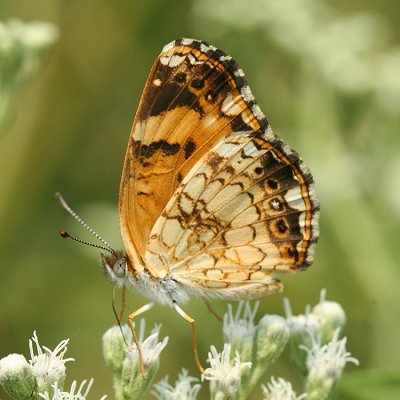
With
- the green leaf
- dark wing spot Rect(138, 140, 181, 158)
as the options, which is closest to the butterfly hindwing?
dark wing spot Rect(138, 140, 181, 158)

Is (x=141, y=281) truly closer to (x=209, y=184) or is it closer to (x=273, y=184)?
(x=209, y=184)

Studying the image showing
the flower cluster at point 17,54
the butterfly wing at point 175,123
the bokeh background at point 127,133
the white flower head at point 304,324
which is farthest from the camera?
the bokeh background at point 127,133

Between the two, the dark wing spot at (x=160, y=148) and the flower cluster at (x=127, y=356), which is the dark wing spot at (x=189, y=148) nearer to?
the dark wing spot at (x=160, y=148)

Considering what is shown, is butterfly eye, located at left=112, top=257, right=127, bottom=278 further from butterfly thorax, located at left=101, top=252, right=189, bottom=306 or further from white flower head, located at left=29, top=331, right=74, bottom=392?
white flower head, located at left=29, top=331, right=74, bottom=392

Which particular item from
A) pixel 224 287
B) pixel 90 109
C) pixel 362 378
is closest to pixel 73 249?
pixel 90 109

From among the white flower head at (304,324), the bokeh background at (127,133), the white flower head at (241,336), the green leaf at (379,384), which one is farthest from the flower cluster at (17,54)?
the green leaf at (379,384)

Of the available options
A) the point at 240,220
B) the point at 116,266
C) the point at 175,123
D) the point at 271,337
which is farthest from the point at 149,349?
the point at 175,123

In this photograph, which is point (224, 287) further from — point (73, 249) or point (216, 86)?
point (73, 249)
